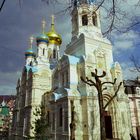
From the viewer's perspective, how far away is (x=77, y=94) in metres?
21.8

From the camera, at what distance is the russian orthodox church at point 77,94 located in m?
20.7

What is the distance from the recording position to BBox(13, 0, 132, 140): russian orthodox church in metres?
20.7

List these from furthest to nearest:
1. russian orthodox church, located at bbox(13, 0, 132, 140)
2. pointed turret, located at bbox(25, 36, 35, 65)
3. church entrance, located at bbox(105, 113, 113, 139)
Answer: pointed turret, located at bbox(25, 36, 35, 65) → church entrance, located at bbox(105, 113, 113, 139) → russian orthodox church, located at bbox(13, 0, 132, 140)

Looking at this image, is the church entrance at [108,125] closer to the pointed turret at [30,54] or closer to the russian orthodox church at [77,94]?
the russian orthodox church at [77,94]

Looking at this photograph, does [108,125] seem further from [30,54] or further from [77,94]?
[30,54]

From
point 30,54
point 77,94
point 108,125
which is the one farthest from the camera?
point 30,54

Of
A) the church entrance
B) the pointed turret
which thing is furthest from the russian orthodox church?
the pointed turret

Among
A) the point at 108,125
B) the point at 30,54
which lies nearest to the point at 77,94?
the point at 108,125

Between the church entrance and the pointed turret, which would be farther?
the pointed turret

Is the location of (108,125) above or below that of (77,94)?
below

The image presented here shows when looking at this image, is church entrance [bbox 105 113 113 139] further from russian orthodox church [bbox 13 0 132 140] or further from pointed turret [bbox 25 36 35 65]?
pointed turret [bbox 25 36 35 65]

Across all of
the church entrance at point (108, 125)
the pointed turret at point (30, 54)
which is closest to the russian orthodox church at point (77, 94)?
the church entrance at point (108, 125)

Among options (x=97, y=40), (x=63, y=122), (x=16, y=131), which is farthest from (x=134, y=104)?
(x=16, y=131)

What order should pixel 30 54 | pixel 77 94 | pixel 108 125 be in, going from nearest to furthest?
pixel 77 94
pixel 108 125
pixel 30 54
